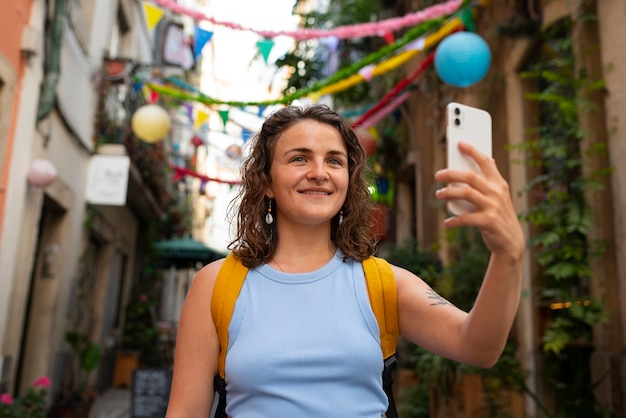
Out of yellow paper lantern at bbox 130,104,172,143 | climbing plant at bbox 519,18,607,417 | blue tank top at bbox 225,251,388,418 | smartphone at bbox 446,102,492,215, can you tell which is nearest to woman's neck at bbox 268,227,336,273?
blue tank top at bbox 225,251,388,418

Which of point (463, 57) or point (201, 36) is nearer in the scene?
point (463, 57)

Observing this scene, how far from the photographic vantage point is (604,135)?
4.83 meters

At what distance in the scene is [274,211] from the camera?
1.86 meters

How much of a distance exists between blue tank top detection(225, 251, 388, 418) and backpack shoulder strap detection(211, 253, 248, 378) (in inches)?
0.8

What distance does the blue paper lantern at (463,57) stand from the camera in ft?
17.8

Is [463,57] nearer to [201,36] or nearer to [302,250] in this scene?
[201,36]

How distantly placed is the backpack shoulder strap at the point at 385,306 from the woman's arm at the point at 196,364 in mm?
436

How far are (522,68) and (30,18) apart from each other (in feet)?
17.6

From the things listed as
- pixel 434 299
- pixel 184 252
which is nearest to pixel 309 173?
pixel 434 299

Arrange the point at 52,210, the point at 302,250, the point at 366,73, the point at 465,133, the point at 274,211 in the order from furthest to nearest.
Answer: the point at 52,210 → the point at 366,73 → the point at 274,211 → the point at 302,250 → the point at 465,133

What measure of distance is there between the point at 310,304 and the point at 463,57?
443 cm

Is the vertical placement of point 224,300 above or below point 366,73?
below

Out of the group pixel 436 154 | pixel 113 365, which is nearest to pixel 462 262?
pixel 436 154

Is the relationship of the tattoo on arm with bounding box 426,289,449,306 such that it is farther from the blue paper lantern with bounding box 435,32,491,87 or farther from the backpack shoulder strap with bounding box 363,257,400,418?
the blue paper lantern with bounding box 435,32,491,87
